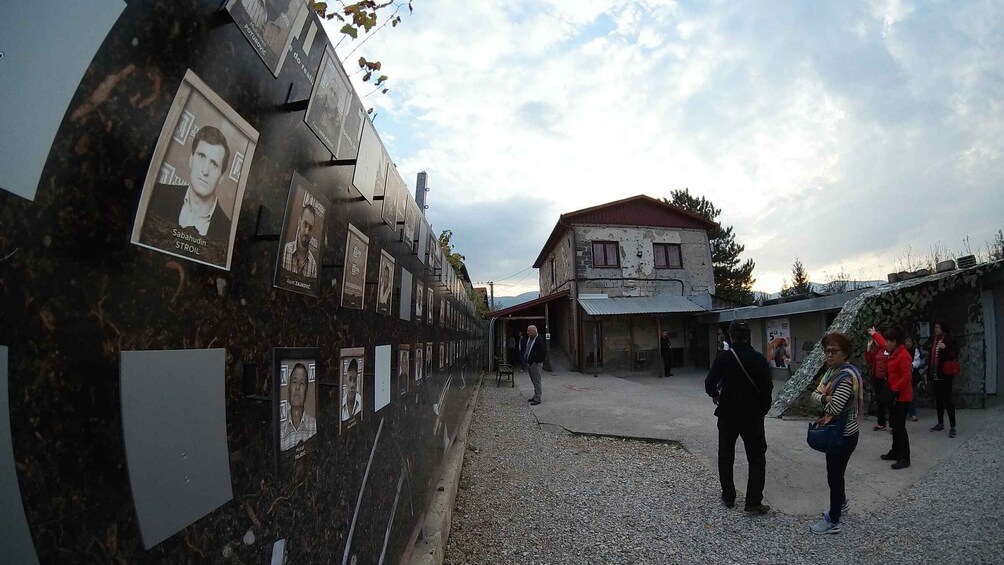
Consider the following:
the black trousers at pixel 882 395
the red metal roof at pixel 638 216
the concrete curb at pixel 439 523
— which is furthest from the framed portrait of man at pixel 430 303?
the red metal roof at pixel 638 216

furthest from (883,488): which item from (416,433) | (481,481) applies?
(416,433)

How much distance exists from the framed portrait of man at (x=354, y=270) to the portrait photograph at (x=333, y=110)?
30 cm

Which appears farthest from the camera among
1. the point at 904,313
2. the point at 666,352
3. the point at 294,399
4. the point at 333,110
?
the point at 666,352

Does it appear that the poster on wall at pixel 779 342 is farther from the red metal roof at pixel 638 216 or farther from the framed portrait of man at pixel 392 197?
the framed portrait of man at pixel 392 197

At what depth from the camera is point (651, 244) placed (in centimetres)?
2052

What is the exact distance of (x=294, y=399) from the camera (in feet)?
4.04

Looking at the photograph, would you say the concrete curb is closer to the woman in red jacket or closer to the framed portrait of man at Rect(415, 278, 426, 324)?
the framed portrait of man at Rect(415, 278, 426, 324)

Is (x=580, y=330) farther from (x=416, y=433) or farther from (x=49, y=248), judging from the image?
(x=49, y=248)

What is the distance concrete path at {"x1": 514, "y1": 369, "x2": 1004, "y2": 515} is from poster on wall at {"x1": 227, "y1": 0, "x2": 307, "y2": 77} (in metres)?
5.38

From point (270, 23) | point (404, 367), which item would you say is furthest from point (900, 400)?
point (270, 23)

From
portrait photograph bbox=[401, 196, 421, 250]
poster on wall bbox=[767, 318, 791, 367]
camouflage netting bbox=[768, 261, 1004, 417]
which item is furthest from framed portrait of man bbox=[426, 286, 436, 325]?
poster on wall bbox=[767, 318, 791, 367]

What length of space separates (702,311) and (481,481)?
49.8ft

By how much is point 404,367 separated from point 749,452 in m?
3.62

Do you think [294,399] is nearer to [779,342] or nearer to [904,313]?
[904,313]
